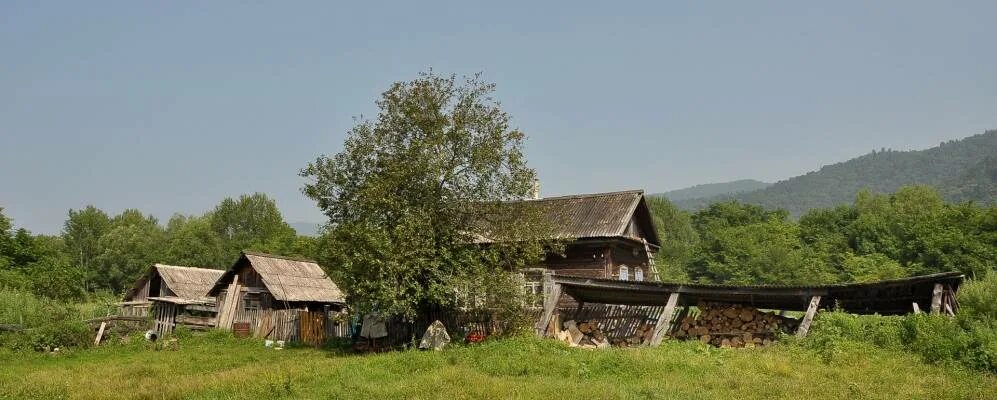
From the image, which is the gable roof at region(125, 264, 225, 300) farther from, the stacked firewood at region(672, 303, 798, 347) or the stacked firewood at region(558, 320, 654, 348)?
the stacked firewood at region(672, 303, 798, 347)

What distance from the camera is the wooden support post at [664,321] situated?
23328 mm

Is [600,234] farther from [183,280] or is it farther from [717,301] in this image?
[183,280]

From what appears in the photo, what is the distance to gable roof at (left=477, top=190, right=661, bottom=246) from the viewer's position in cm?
3203

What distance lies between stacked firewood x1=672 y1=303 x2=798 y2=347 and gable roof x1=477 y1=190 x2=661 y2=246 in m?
6.78

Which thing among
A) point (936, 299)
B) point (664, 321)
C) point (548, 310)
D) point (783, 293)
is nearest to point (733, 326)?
point (783, 293)

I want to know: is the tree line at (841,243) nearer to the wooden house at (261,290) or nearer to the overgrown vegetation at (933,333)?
the wooden house at (261,290)

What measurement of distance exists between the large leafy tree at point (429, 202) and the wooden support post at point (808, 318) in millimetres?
7914

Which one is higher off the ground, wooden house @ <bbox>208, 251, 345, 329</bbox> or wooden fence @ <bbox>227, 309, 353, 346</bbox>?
wooden house @ <bbox>208, 251, 345, 329</bbox>

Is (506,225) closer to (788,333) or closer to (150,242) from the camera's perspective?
(788,333)

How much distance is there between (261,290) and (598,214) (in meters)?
15.3

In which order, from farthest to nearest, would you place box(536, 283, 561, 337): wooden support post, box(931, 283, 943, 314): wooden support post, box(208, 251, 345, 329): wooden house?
1. box(208, 251, 345, 329): wooden house
2. box(536, 283, 561, 337): wooden support post
3. box(931, 283, 943, 314): wooden support post

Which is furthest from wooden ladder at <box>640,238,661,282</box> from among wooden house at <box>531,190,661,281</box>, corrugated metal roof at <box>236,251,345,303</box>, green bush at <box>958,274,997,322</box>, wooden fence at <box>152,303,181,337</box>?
wooden fence at <box>152,303,181,337</box>

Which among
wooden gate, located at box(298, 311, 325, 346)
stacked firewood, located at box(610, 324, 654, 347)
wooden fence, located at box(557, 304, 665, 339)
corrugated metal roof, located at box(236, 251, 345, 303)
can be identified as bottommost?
stacked firewood, located at box(610, 324, 654, 347)

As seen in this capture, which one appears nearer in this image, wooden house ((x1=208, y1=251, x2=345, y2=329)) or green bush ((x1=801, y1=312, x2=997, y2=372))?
green bush ((x1=801, y1=312, x2=997, y2=372))
